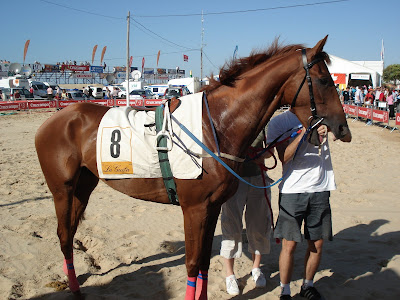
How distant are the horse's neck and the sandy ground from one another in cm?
163

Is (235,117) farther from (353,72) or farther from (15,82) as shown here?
(15,82)

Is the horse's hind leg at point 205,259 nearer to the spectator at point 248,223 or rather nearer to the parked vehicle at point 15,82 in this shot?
the spectator at point 248,223

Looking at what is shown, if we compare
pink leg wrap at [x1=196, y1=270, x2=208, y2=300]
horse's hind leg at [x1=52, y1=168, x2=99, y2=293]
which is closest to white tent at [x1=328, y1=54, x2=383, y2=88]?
horse's hind leg at [x1=52, y1=168, x2=99, y2=293]

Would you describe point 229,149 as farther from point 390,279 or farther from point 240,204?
point 390,279

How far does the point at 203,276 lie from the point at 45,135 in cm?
203

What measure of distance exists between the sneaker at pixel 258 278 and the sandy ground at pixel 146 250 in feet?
0.19

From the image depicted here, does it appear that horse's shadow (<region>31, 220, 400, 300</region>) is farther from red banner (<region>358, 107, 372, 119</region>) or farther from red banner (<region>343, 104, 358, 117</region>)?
red banner (<region>343, 104, 358, 117</region>)

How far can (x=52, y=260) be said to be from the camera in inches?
154

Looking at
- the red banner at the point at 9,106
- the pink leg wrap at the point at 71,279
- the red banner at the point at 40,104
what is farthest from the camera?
the red banner at the point at 40,104

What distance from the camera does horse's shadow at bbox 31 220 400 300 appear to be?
3.31 m

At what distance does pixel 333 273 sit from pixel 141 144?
2.55 metres

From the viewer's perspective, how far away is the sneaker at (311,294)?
125 inches

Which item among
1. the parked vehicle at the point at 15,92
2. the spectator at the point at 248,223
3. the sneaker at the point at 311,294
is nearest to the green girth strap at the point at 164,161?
the spectator at the point at 248,223

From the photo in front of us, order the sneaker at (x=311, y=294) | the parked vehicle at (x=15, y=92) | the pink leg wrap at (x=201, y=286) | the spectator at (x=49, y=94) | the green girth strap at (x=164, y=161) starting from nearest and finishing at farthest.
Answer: the green girth strap at (x=164, y=161)
the pink leg wrap at (x=201, y=286)
the sneaker at (x=311, y=294)
the spectator at (x=49, y=94)
the parked vehicle at (x=15, y=92)
